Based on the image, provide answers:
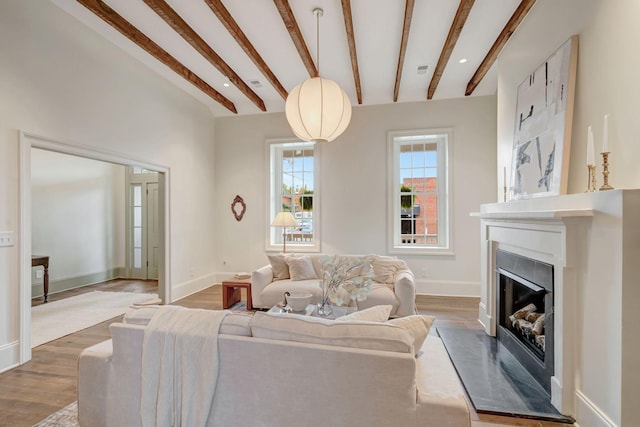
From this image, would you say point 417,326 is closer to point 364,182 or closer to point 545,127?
point 545,127

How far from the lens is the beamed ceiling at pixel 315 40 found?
9.59 ft

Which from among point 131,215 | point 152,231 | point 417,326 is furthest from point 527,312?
point 131,215

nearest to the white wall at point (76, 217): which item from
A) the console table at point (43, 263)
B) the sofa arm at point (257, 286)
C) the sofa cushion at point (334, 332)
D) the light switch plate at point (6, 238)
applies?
the console table at point (43, 263)

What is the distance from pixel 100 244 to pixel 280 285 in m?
4.44

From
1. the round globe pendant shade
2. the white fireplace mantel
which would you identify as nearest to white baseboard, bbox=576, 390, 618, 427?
the white fireplace mantel

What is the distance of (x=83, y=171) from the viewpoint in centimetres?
579

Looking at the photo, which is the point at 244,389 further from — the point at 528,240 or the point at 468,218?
the point at 468,218

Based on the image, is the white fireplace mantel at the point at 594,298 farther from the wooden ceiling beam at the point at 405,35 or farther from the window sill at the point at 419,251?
the window sill at the point at 419,251

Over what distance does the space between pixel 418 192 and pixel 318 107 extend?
10.1ft

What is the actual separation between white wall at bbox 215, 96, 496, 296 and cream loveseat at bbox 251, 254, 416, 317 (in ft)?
4.02

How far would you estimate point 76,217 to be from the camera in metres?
5.69

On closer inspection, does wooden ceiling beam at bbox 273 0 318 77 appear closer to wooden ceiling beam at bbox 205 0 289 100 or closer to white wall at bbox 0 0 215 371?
wooden ceiling beam at bbox 205 0 289 100

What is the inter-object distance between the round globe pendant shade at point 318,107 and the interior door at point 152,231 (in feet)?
15.0

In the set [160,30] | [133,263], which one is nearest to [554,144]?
[160,30]
